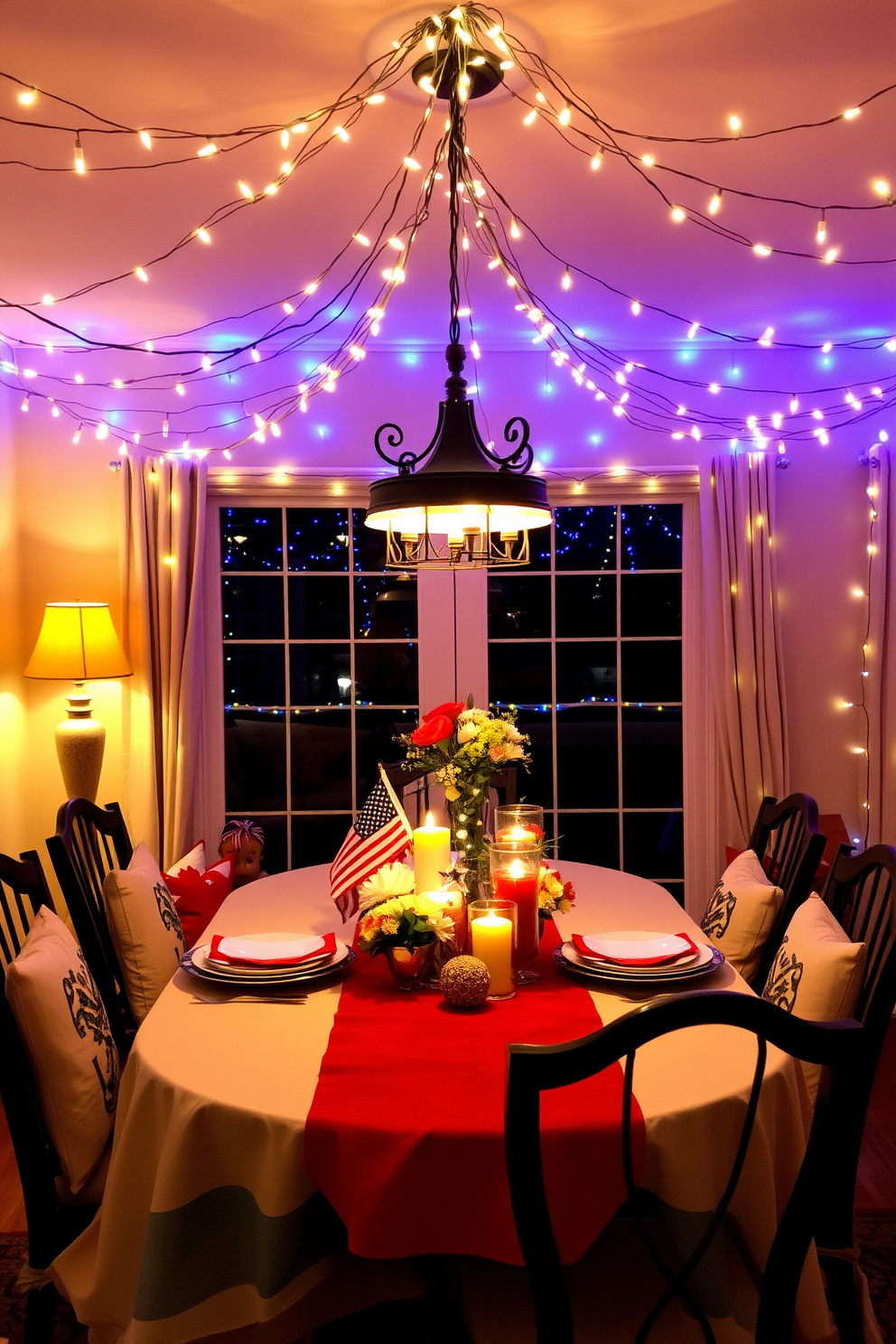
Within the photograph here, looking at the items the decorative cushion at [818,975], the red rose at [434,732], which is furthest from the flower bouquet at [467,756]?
A: the decorative cushion at [818,975]

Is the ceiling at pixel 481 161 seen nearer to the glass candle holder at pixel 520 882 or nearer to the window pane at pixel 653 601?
the window pane at pixel 653 601

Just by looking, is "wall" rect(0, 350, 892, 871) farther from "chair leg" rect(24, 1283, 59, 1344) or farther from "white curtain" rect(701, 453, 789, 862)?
"chair leg" rect(24, 1283, 59, 1344)

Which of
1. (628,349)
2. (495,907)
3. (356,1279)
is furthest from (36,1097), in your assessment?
(628,349)

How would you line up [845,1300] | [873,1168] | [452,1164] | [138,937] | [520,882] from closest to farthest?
1. [452,1164]
2. [845,1300]
3. [520,882]
4. [138,937]
5. [873,1168]

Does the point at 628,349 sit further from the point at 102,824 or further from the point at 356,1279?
the point at 356,1279

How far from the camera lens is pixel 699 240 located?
310cm

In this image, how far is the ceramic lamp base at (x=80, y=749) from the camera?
3.84m

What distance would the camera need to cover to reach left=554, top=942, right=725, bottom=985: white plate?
6.31 ft

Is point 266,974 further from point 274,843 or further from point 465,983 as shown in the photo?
point 274,843

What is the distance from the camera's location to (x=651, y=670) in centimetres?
445

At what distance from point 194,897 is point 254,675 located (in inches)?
57.5

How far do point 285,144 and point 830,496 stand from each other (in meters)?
2.88

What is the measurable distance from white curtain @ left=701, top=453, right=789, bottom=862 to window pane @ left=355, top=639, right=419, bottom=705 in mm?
1334

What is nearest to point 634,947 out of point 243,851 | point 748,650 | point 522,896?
point 522,896
